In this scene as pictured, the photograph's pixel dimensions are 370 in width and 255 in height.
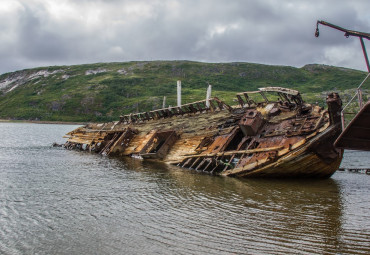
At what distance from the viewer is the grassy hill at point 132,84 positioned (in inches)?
4867

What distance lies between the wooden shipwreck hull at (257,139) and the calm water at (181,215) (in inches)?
41.1

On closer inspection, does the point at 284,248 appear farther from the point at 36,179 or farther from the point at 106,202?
the point at 36,179

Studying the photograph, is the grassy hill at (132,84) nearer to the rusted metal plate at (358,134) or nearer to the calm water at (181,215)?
the calm water at (181,215)

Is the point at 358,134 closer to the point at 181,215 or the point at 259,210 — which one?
the point at 259,210

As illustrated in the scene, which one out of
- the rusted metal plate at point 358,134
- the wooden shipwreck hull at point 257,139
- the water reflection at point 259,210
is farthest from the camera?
the wooden shipwreck hull at point 257,139

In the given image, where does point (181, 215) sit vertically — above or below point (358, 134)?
below

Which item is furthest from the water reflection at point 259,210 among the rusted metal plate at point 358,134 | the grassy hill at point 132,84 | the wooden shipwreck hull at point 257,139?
the grassy hill at point 132,84

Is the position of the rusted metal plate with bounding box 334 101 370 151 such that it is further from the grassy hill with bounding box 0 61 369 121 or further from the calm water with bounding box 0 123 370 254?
the grassy hill with bounding box 0 61 369 121

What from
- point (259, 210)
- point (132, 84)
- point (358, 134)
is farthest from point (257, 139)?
point (132, 84)

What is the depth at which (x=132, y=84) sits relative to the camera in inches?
6024

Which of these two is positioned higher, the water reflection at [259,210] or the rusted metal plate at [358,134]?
the rusted metal plate at [358,134]

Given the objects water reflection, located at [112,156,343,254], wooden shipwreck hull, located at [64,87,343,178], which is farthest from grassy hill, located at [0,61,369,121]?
water reflection, located at [112,156,343,254]

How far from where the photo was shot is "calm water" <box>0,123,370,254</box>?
8.34 metres

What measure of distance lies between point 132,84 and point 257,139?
13878 centimetres
